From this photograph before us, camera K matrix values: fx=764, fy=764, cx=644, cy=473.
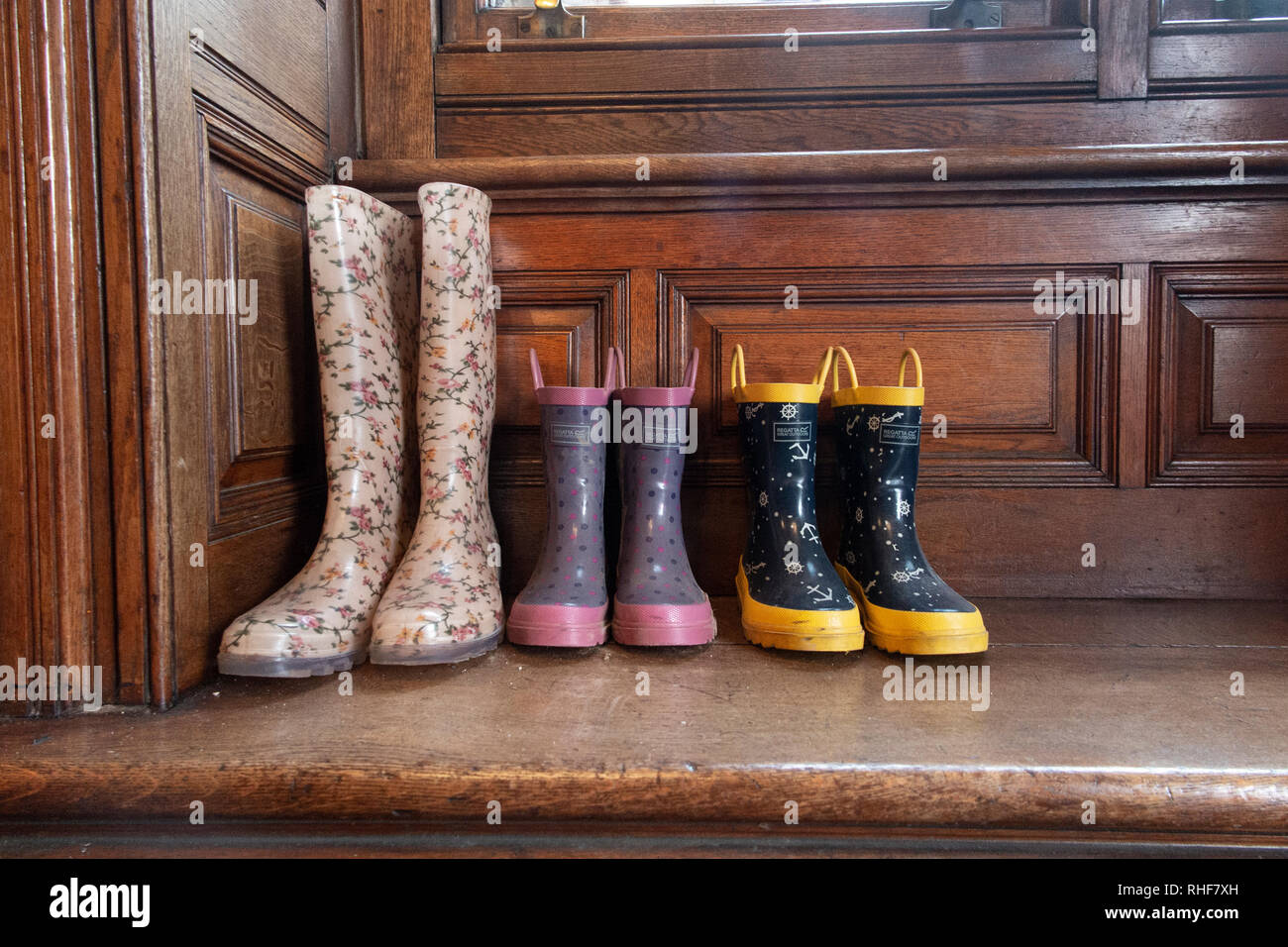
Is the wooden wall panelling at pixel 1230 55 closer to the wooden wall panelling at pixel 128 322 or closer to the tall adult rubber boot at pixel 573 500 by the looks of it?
the tall adult rubber boot at pixel 573 500

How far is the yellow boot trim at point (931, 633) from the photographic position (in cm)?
81

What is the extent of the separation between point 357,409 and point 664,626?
18.1 inches

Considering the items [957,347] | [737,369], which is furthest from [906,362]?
[737,369]

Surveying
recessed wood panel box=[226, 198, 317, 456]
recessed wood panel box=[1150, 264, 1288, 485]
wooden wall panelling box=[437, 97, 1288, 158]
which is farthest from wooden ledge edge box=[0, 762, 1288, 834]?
wooden wall panelling box=[437, 97, 1288, 158]

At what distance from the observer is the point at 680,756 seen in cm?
61

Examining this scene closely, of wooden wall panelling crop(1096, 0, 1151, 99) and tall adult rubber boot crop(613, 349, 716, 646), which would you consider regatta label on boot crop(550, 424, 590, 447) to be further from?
wooden wall panelling crop(1096, 0, 1151, 99)

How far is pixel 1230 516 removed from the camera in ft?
3.52

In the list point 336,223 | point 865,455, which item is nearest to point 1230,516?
point 865,455

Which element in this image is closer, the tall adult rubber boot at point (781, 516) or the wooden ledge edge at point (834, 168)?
the tall adult rubber boot at point (781, 516)

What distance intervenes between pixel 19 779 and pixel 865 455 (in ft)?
2.90

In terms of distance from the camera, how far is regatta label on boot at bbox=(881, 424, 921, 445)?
3.05ft

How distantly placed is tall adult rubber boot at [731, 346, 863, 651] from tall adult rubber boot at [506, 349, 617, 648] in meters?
0.18

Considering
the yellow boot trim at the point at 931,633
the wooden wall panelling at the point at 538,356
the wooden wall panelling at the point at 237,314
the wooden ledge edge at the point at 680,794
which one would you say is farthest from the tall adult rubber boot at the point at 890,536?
the wooden wall panelling at the point at 237,314

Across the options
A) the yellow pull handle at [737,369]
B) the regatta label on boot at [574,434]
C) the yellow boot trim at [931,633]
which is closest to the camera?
the yellow boot trim at [931,633]
